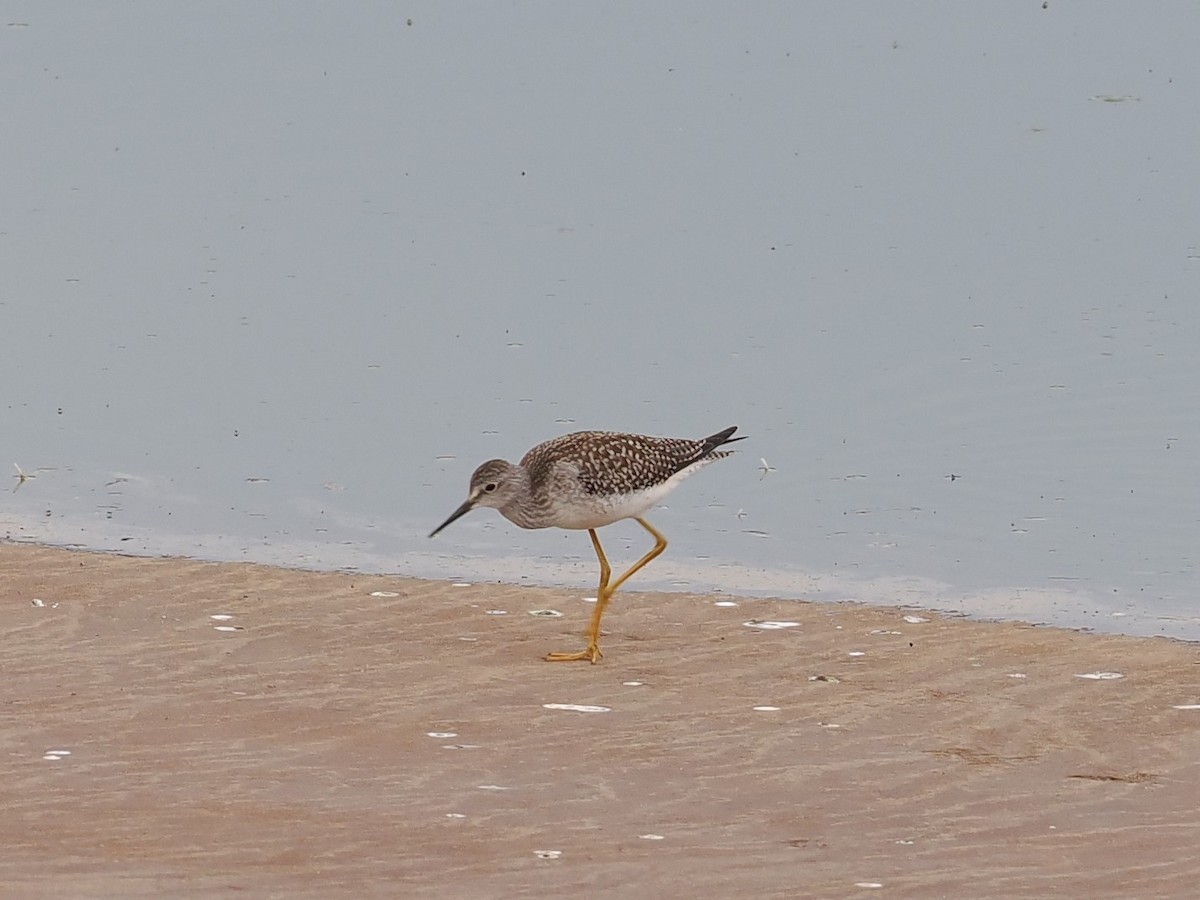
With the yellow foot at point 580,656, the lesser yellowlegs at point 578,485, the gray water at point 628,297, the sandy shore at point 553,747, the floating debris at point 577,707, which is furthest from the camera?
the gray water at point 628,297

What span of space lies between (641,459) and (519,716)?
2.05 meters

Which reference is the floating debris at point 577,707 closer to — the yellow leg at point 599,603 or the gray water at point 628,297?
the yellow leg at point 599,603

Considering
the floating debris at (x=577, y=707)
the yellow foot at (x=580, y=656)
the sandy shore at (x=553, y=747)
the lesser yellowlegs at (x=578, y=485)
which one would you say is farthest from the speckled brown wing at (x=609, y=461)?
the floating debris at (x=577, y=707)

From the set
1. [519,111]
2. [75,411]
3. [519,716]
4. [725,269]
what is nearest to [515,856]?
[519,716]

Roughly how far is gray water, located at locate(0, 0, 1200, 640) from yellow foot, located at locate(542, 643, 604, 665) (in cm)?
182

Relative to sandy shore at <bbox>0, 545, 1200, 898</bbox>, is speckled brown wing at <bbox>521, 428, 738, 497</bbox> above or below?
above

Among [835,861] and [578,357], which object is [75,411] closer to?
Result: [578,357]

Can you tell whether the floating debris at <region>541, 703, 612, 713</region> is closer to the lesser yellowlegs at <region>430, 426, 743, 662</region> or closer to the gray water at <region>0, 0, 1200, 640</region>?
the lesser yellowlegs at <region>430, 426, 743, 662</region>

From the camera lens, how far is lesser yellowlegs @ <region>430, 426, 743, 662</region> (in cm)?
1038

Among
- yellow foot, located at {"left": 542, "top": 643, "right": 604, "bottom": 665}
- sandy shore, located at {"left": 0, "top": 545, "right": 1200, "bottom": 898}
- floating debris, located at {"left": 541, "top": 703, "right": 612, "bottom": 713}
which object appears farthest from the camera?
yellow foot, located at {"left": 542, "top": 643, "right": 604, "bottom": 665}

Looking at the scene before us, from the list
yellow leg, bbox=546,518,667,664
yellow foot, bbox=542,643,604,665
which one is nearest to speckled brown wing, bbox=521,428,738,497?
yellow leg, bbox=546,518,667,664

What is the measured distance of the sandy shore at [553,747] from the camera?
703 cm

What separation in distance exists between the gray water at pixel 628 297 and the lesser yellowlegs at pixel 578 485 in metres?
1.25

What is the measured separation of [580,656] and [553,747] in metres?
1.50
